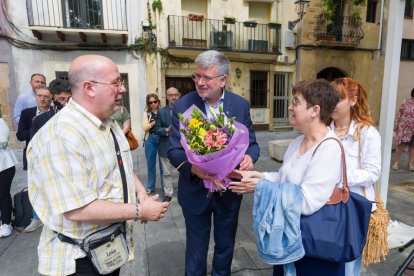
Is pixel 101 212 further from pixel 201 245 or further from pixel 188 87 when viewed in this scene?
pixel 188 87

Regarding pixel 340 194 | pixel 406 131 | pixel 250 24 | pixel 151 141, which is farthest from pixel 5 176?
pixel 250 24

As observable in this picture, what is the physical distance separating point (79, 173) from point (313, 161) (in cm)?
119

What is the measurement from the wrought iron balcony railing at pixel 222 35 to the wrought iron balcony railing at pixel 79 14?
191cm

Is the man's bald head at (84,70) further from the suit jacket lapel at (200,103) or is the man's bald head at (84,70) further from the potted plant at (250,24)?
the potted plant at (250,24)

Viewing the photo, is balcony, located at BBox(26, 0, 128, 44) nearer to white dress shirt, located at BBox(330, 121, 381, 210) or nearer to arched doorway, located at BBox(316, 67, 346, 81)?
arched doorway, located at BBox(316, 67, 346, 81)

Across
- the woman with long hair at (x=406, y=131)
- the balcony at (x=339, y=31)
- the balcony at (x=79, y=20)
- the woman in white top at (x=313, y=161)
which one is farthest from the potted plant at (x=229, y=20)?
the woman in white top at (x=313, y=161)

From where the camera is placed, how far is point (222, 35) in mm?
11133

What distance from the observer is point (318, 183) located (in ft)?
4.75

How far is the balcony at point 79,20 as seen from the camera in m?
9.05

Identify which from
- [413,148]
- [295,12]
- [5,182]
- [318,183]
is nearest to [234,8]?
[295,12]

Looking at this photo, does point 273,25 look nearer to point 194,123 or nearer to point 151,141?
point 151,141

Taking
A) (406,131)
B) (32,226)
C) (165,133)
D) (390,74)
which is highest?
(390,74)

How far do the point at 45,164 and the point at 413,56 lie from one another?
54.8 feet

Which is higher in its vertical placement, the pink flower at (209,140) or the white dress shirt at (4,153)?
the pink flower at (209,140)
